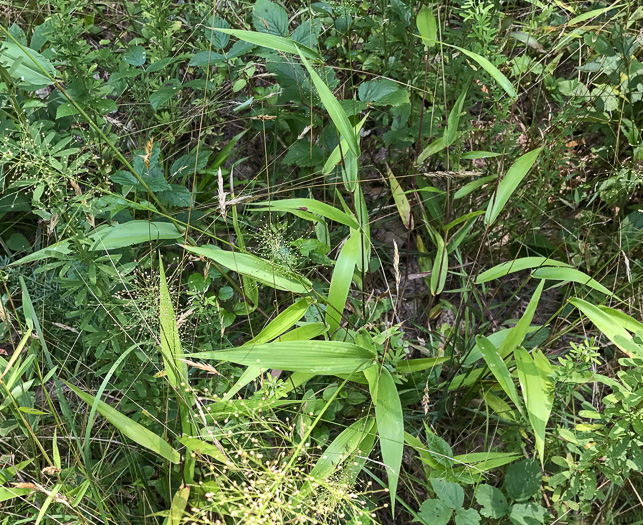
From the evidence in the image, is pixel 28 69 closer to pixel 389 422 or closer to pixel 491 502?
pixel 389 422

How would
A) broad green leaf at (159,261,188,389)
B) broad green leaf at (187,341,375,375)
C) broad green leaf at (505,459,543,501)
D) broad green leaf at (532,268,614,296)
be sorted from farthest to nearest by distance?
broad green leaf at (532,268,614,296)
broad green leaf at (505,459,543,501)
broad green leaf at (159,261,188,389)
broad green leaf at (187,341,375,375)

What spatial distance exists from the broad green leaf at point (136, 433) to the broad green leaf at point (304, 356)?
0.32 metres

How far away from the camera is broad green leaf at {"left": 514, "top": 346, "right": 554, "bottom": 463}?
1.13 metres

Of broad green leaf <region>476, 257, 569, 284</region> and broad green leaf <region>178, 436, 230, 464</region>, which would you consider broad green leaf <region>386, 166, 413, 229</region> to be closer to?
broad green leaf <region>476, 257, 569, 284</region>

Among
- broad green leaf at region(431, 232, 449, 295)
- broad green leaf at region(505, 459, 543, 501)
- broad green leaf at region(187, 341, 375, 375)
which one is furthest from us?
broad green leaf at region(431, 232, 449, 295)

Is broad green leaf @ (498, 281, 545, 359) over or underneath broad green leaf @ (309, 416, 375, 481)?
over

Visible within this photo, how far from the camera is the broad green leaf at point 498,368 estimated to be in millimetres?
1188

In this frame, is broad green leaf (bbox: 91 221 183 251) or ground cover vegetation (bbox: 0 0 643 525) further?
broad green leaf (bbox: 91 221 183 251)

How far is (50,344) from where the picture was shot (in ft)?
4.84

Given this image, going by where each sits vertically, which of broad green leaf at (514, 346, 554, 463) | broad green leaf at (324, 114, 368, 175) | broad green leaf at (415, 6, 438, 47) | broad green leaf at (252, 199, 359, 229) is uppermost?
broad green leaf at (415, 6, 438, 47)

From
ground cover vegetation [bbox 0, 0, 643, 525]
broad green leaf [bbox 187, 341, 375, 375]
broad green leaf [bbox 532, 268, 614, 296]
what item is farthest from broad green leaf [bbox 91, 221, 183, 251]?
broad green leaf [bbox 532, 268, 614, 296]

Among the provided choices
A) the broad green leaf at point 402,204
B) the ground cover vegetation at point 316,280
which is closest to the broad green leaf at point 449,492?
the ground cover vegetation at point 316,280

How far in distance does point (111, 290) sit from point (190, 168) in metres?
0.44

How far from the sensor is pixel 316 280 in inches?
60.1
